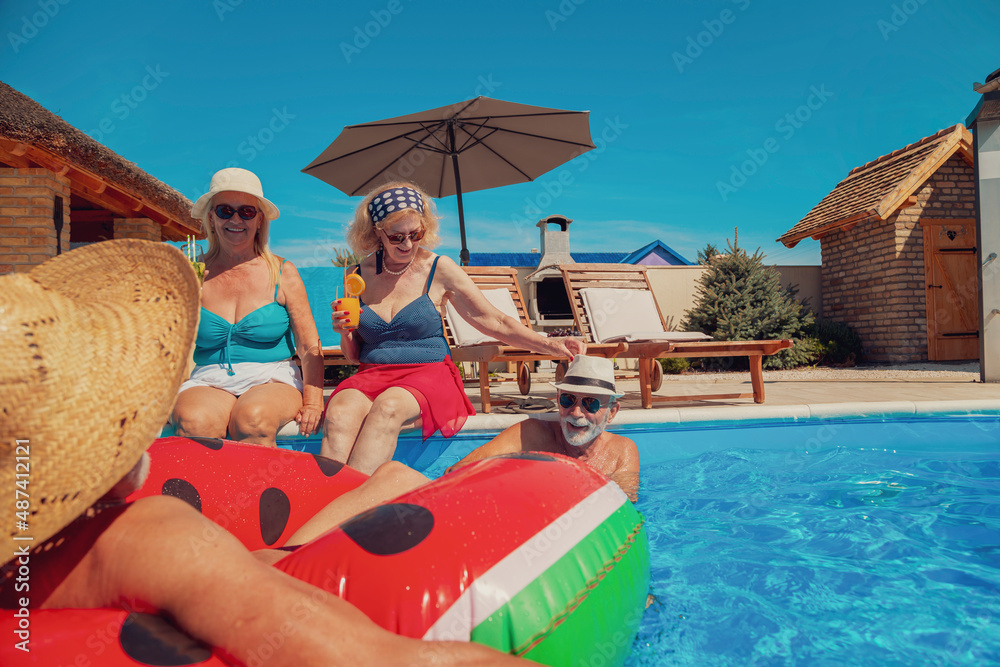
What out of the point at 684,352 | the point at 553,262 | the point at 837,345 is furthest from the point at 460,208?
the point at 553,262

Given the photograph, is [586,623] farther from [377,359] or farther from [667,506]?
[667,506]

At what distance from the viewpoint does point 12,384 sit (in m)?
0.63

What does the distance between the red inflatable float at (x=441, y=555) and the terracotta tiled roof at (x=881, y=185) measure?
11.5 metres

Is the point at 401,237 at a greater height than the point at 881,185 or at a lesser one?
lesser

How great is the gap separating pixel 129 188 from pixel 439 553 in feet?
25.7

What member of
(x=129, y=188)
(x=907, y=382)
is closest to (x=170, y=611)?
(x=129, y=188)

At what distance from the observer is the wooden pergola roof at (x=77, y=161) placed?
5781 millimetres

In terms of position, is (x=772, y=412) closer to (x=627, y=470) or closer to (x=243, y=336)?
(x=627, y=470)

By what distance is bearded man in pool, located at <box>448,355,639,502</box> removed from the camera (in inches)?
110

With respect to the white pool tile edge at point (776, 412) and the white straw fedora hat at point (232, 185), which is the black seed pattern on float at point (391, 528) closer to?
the white straw fedora hat at point (232, 185)

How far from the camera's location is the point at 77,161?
6.36 meters

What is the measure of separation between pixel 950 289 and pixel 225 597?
45.0 ft

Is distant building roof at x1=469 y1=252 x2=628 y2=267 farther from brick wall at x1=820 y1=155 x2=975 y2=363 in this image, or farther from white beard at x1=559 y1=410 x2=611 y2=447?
white beard at x1=559 y1=410 x2=611 y2=447

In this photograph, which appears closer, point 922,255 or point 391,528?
point 391,528
